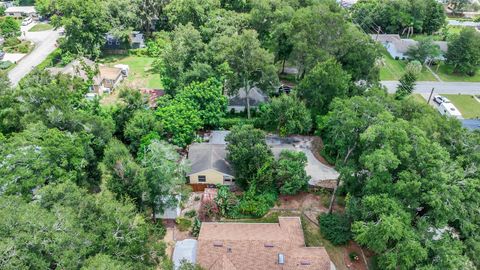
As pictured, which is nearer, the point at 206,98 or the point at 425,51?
the point at 206,98

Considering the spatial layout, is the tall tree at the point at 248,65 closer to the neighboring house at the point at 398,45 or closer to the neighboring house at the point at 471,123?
the neighboring house at the point at 471,123

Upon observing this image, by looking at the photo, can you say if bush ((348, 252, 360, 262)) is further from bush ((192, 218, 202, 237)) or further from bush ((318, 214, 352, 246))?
bush ((192, 218, 202, 237))

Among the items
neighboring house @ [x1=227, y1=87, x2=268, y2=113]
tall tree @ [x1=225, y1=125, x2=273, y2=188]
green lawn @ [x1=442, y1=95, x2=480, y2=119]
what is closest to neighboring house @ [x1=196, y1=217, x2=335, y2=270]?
tall tree @ [x1=225, y1=125, x2=273, y2=188]

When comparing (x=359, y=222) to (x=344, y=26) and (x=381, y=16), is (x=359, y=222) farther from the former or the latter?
(x=381, y=16)

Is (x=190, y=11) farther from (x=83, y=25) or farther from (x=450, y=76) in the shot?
(x=450, y=76)

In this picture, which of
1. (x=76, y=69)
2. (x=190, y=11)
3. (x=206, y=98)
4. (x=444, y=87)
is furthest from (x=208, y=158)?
(x=444, y=87)
